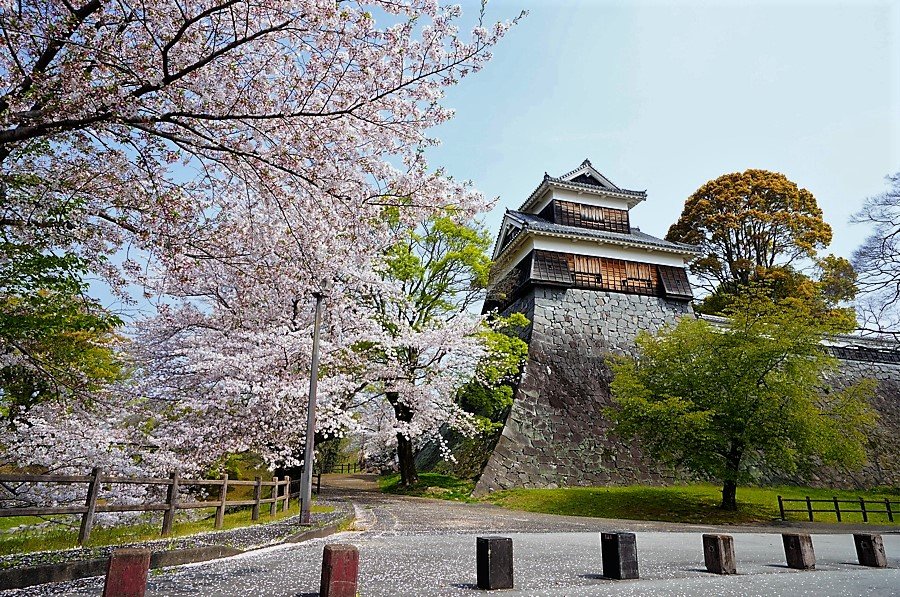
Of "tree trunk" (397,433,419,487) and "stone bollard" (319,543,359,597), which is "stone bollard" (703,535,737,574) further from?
"tree trunk" (397,433,419,487)

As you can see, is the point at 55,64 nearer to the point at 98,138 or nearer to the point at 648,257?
the point at 98,138

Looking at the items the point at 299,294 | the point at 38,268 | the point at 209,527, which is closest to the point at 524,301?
the point at 299,294

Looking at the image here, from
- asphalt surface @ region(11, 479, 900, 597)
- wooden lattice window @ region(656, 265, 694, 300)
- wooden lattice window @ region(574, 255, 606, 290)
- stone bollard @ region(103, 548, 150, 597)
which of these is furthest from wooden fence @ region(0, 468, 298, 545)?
wooden lattice window @ region(656, 265, 694, 300)

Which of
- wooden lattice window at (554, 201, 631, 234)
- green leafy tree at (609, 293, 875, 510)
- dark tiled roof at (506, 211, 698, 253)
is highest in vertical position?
wooden lattice window at (554, 201, 631, 234)

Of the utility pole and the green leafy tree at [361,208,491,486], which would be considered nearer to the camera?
the utility pole

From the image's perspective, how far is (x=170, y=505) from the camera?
8859 millimetres

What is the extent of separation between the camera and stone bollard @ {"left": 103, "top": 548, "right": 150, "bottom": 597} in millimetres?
3025

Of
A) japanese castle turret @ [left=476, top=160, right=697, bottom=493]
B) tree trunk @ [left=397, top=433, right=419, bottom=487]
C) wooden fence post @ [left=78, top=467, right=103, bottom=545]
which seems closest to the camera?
wooden fence post @ [left=78, top=467, right=103, bottom=545]

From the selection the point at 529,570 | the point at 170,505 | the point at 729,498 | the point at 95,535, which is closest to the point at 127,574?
the point at 529,570

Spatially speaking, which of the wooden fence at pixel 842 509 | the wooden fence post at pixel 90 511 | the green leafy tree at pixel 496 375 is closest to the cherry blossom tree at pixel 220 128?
the wooden fence post at pixel 90 511

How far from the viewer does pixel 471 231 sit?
21.4 meters

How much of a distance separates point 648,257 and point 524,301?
686 cm

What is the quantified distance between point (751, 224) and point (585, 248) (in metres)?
12.2

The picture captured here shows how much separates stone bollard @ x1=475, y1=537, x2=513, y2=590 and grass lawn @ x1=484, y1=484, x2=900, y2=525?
1135 centimetres
